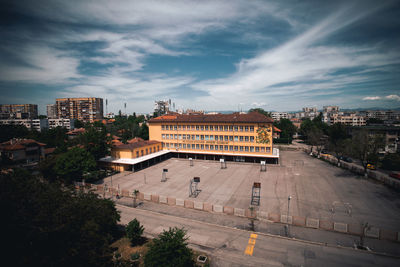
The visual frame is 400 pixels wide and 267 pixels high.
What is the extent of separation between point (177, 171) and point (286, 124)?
68.1 metres

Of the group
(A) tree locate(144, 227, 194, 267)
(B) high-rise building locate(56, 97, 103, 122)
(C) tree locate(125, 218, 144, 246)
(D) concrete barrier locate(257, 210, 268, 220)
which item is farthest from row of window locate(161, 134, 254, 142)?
(B) high-rise building locate(56, 97, 103, 122)

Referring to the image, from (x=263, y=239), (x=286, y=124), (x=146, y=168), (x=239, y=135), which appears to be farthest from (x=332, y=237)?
(x=286, y=124)

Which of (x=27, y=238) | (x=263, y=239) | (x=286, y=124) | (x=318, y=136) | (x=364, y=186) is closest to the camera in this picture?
(x=27, y=238)

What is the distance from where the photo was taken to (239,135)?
47.8 meters

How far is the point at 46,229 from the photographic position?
9.90 meters

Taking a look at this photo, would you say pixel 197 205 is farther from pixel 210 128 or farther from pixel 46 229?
pixel 210 128

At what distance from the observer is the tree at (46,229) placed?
8.52 m

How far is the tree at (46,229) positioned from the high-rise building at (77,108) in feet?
480

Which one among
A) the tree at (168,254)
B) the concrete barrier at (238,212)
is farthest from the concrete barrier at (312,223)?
the tree at (168,254)

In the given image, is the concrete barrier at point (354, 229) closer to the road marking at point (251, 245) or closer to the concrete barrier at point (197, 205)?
the road marking at point (251, 245)

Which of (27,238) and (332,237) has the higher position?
(27,238)

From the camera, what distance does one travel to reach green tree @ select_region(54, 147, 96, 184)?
3123cm

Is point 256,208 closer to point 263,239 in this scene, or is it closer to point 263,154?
point 263,239

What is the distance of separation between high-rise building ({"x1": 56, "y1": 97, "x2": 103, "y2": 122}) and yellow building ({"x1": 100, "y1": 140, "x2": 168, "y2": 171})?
376 ft
